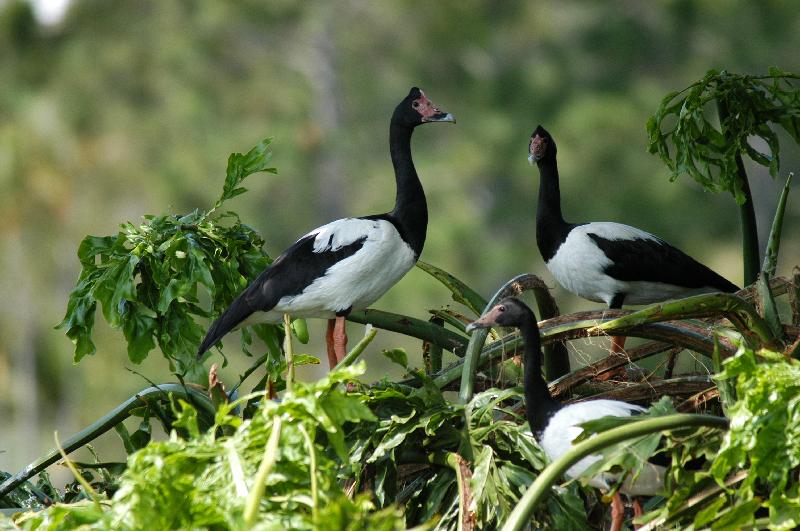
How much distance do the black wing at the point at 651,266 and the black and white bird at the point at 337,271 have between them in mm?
613

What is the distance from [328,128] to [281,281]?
368 inches

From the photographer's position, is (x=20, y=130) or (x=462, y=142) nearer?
(x=462, y=142)

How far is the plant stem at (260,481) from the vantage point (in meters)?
1.52

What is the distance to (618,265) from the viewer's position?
374 centimetres

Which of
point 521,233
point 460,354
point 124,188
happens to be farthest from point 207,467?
point 124,188

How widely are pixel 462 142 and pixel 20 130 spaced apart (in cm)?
567

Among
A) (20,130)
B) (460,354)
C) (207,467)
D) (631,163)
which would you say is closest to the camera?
(207,467)

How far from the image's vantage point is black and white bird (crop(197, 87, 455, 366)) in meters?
3.27

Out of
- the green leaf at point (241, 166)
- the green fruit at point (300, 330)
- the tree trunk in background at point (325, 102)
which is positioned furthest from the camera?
the tree trunk in background at point (325, 102)

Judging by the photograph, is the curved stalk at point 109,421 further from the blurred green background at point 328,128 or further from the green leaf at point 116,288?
the blurred green background at point 328,128

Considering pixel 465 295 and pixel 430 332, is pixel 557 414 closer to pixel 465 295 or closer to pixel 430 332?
pixel 430 332

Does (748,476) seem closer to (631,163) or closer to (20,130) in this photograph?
(631,163)

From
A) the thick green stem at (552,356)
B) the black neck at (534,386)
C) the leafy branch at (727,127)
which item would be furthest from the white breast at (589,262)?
the black neck at (534,386)

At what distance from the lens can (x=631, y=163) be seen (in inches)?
449
